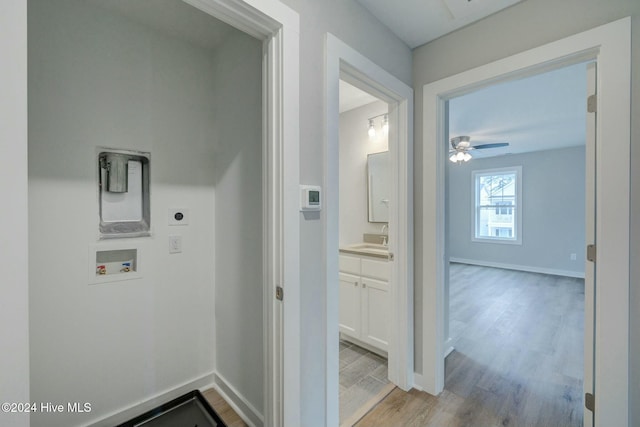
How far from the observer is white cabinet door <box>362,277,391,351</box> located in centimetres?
233

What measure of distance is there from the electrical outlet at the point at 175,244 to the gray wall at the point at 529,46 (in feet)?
5.61

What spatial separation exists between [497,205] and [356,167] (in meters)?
4.80

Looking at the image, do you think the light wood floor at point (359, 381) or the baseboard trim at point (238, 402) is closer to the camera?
the baseboard trim at point (238, 402)

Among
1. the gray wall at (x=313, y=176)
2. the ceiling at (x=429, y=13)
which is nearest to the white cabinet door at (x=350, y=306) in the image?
the gray wall at (x=313, y=176)

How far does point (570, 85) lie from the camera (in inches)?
108

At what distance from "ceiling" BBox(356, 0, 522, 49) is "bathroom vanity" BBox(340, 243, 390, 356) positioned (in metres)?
1.65

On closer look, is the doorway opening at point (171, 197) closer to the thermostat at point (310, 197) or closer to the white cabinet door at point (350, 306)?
the thermostat at point (310, 197)

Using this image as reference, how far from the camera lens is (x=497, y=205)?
6.34m

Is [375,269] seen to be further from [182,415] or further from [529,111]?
[529,111]

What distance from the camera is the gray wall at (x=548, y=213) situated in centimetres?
526

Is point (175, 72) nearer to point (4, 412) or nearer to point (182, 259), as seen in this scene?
point (182, 259)

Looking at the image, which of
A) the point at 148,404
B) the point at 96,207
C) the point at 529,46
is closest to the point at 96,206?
the point at 96,207

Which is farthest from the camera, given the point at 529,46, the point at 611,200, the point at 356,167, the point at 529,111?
the point at 529,111

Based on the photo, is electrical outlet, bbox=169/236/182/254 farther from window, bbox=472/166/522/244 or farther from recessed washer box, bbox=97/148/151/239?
window, bbox=472/166/522/244
